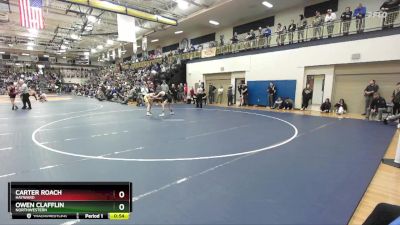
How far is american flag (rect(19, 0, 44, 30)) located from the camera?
11469 millimetres

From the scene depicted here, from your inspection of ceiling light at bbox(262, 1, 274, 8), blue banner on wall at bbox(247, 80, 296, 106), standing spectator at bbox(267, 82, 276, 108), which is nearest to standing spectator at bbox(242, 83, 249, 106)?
blue banner on wall at bbox(247, 80, 296, 106)

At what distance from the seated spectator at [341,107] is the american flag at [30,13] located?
16.4 metres

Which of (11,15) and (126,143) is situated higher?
(11,15)

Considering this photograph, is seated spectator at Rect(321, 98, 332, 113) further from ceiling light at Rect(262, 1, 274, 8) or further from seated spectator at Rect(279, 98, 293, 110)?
ceiling light at Rect(262, 1, 274, 8)

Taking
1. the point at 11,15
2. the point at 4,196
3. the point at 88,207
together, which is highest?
the point at 11,15

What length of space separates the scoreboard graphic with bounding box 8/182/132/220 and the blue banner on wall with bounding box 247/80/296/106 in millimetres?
15092

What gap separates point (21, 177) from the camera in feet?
12.3

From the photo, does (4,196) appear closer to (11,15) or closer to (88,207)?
(88,207)

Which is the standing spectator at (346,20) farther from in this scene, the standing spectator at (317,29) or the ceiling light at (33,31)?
the ceiling light at (33,31)

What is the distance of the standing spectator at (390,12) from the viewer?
1046 centimetres

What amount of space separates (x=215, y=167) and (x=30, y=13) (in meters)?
13.2

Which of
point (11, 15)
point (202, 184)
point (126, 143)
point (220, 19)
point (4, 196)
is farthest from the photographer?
point (220, 19)

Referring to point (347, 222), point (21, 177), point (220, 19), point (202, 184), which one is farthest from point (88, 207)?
point (220, 19)

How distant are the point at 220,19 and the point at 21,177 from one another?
20102 millimetres
